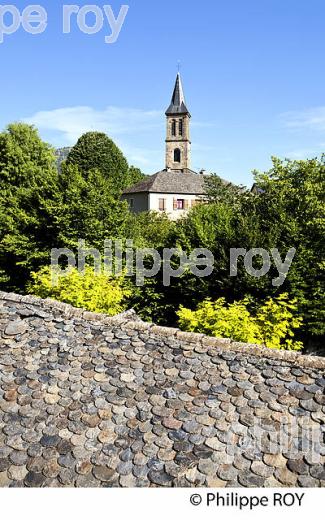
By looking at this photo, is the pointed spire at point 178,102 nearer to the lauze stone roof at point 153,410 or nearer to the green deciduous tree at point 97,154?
the green deciduous tree at point 97,154

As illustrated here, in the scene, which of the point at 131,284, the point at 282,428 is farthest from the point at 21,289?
the point at 282,428

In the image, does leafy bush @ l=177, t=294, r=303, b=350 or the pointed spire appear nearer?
leafy bush @ l=177, t=294, r=303, b=350

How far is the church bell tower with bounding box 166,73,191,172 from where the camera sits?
2680 inches

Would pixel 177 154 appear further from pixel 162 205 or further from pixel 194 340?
pixel 194 340

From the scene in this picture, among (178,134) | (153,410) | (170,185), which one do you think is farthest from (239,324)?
(178,134)

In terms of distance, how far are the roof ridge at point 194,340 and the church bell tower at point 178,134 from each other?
60628mm

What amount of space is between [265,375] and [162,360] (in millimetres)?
1764

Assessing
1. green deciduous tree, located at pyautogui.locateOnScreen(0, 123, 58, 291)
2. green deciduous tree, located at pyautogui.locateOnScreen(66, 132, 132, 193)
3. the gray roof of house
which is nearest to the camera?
green deciduous tree, located at pyautogui.locateOnScreen(0, 123, 58, 291)

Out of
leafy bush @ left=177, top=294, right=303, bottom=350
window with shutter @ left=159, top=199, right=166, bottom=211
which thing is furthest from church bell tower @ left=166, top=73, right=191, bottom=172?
leafy bush @ left=177, top=294, right=303, bottom=350

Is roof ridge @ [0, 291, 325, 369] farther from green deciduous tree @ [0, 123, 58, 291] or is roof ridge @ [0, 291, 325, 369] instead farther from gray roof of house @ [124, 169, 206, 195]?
gray roof of house @ [124, 169, 206, 195]

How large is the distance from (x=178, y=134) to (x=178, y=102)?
513 cm

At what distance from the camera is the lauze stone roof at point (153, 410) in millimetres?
5367

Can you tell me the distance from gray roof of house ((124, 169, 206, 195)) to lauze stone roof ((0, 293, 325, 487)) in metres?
43.1

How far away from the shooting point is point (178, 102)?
68.6 metres
